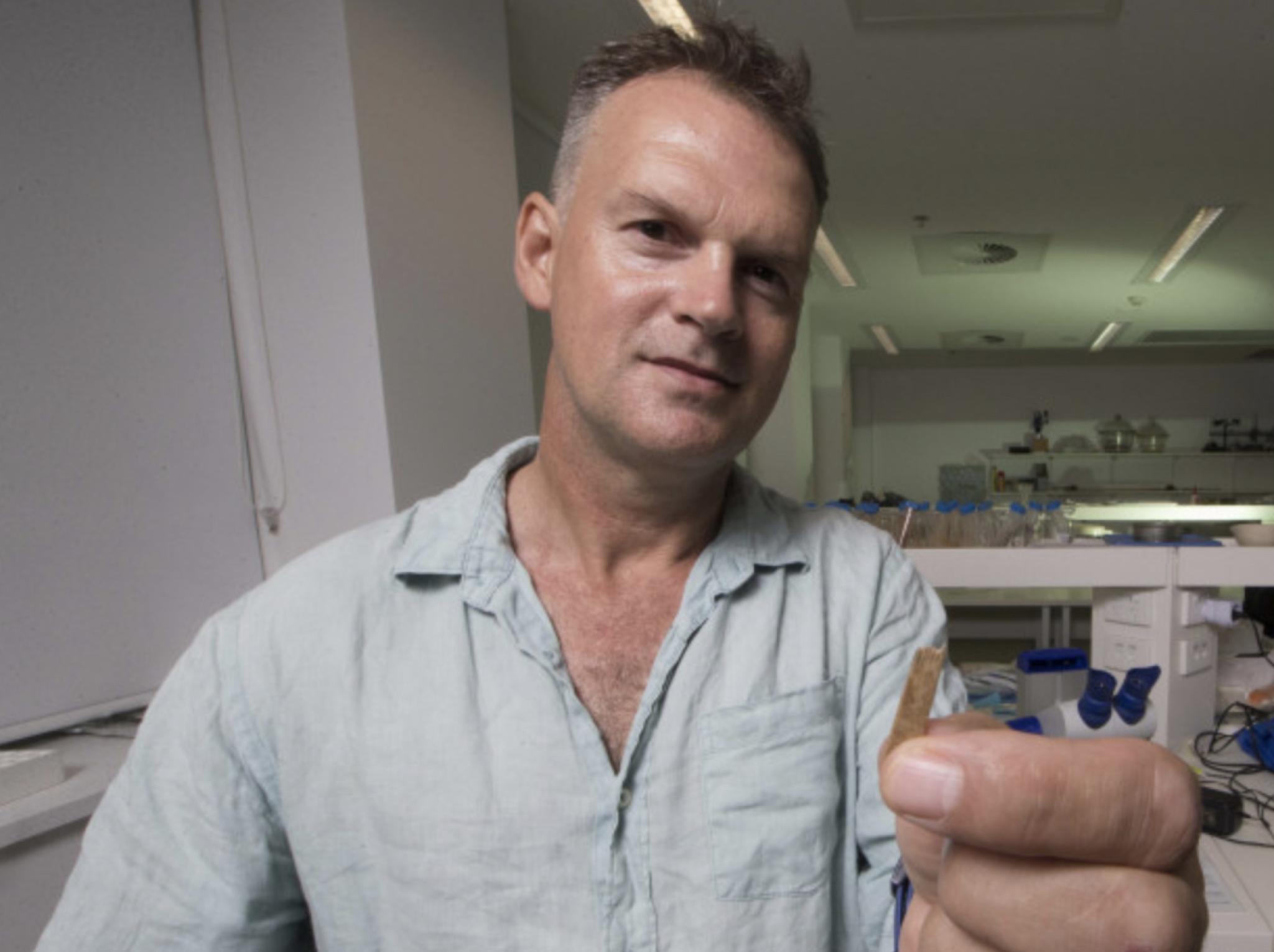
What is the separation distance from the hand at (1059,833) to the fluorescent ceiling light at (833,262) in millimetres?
3622

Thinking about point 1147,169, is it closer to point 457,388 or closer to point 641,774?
point 457,388

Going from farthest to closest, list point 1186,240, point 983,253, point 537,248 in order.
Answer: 1. point 983,253
2. point 1186,240
3. point 537,248

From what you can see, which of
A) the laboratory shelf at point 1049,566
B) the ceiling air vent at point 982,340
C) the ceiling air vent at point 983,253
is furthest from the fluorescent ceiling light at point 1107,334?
the laboratory shelf at point 1049,566

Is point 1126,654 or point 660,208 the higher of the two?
point 660,208

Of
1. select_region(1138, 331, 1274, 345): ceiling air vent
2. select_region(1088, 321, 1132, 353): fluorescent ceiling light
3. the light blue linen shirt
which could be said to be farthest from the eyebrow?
select_region(1138, 331, 1274, 345): ceiling air vent

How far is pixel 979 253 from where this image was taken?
4309 mm

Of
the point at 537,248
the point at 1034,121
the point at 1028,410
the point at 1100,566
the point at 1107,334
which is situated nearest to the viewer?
the point at 537,248

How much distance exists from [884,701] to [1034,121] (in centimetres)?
278

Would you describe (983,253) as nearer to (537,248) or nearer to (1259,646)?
(1259,646)

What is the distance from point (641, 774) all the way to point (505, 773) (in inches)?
5.5

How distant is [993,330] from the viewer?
681 cm

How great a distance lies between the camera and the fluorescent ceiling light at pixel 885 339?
673cm

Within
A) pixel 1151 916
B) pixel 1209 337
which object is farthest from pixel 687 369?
pixel 1209 337

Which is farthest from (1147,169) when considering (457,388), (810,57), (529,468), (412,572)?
(412,572)
